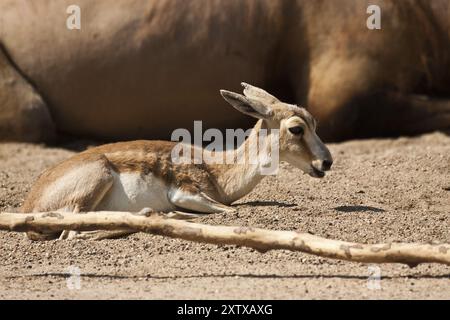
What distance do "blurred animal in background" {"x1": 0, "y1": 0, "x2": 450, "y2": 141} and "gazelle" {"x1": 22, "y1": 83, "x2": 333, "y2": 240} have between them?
242 centimetres

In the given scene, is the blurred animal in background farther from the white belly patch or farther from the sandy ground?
the white belly patch

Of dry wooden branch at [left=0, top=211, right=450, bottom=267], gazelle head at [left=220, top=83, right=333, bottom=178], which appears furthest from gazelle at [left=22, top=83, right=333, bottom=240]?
dry wooden branch at [left=0, top=211, right=450, bottom=267]

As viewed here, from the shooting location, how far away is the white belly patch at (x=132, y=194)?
26.9 ft

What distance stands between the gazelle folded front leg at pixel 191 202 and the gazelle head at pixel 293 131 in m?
0.60

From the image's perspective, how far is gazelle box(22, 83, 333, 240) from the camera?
26.3 feet

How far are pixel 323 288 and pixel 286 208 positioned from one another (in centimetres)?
192

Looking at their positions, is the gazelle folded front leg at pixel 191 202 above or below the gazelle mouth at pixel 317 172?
below

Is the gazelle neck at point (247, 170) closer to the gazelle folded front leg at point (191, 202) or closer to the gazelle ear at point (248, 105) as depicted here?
the gazelle ear at point (248, 105)

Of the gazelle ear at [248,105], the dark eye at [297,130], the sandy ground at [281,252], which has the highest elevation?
the gazelle ear at [248,105]

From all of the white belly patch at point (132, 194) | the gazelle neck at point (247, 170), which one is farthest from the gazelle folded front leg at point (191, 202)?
the gazelle neck at point (247, 170)

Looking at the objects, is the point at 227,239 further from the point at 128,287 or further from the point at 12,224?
the point at 12,224

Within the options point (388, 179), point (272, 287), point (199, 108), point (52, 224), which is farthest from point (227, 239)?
point (199, 108)

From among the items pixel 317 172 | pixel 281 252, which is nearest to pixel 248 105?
pixel 317 172

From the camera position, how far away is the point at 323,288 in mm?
6297
